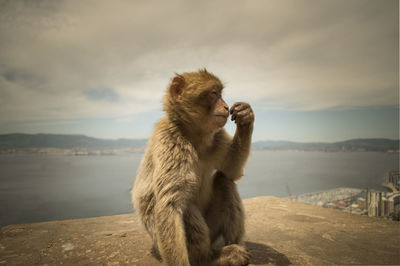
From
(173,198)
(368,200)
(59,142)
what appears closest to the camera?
(173,198)

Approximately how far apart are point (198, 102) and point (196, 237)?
3.98ft

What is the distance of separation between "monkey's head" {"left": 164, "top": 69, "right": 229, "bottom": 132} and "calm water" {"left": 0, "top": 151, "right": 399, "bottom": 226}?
1.60 meters

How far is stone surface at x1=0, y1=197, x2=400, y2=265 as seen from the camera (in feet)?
7.68

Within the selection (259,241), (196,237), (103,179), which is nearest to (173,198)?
(196,237)

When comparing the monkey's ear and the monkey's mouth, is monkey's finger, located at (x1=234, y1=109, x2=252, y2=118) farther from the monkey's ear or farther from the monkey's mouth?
the monkey's ear

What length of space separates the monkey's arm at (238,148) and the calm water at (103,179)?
3.44 ft

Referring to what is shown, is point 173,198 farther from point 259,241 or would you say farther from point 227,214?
point 259,241

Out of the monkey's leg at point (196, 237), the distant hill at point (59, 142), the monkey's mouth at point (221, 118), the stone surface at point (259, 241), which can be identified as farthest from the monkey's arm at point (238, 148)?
the distant hill at point (59, 142)

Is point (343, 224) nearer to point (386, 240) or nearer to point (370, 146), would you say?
point (386, 240)

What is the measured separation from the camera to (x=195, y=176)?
201cm

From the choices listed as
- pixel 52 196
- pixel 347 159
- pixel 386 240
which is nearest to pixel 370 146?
pixel 347 159

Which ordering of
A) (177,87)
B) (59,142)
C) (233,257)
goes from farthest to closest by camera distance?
(59,142), (177,87), (233,257)

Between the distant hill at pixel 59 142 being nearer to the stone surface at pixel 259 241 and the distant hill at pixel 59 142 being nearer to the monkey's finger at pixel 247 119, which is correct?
the stone surface at pixel 259 241

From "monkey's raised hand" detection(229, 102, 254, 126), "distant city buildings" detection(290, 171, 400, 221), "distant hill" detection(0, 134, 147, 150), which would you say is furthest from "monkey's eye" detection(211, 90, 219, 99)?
"distant city buildings" detection(290, 171, 400, 221)
